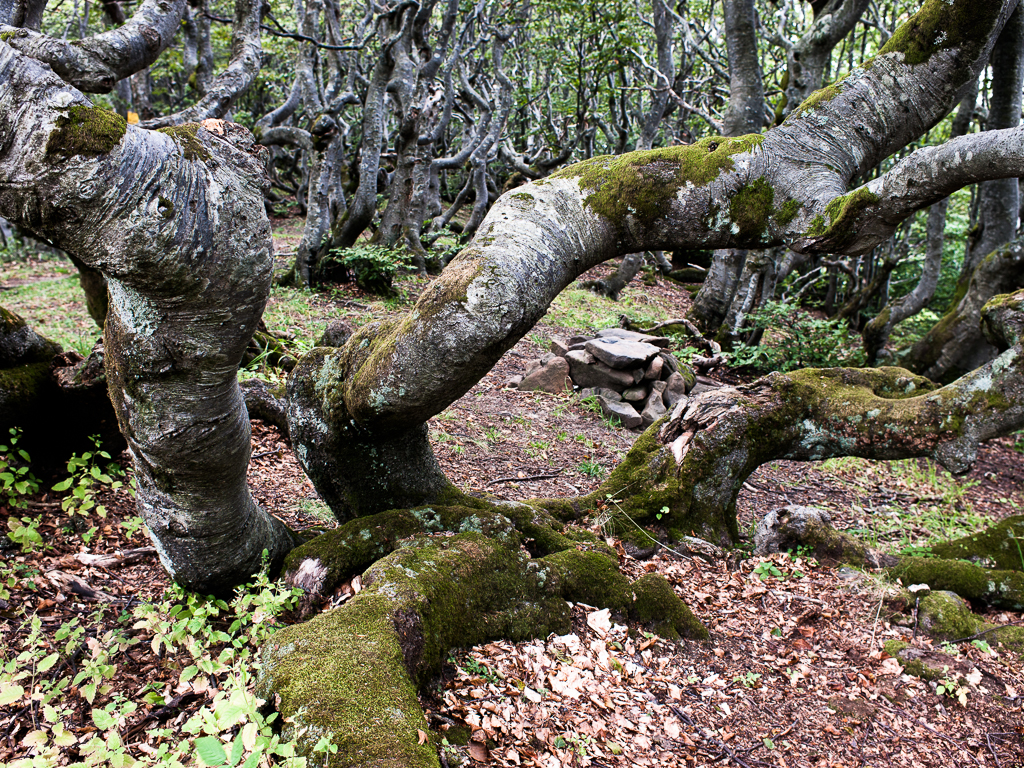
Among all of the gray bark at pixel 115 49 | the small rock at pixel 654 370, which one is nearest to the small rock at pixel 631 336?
the small rock at pixel 654 370

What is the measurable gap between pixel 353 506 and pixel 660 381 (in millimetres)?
5915

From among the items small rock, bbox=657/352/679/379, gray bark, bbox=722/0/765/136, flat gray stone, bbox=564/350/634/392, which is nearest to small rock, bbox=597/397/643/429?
flat gray stone, bbox=564/350/634/392

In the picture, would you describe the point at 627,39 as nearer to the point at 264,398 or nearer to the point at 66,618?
the point at 264,398

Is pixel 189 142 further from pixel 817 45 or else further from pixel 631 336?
pixel 817 45

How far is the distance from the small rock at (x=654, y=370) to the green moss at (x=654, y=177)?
18.0 feet

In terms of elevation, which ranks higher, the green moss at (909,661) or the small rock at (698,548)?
the small rock at (698,548)

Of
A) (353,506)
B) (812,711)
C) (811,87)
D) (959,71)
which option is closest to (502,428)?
(353,506)

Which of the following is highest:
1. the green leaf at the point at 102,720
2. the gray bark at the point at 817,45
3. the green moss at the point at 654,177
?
the gray bark at the point at 817,45

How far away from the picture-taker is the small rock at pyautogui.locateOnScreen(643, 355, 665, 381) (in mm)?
8773

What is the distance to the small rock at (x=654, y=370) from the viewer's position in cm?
877

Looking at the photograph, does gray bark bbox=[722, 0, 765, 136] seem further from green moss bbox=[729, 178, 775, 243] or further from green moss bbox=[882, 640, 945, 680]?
green moss bbox=[882, 640, 945, 680]

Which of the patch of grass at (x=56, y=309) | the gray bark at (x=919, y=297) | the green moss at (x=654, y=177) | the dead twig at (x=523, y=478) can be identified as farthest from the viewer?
the gray bark at (x=919, y=297)

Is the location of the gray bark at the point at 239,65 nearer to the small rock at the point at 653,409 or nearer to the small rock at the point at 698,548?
the small rock at the point at 653,409

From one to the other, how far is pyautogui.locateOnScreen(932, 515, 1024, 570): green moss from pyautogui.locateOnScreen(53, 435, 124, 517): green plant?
5.74 meters
